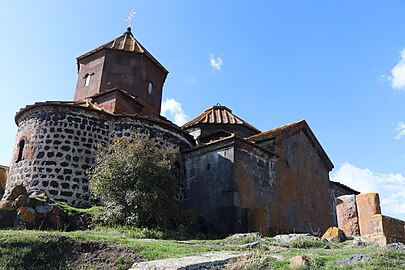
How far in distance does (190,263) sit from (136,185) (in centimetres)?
669

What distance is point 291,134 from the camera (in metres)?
18.4

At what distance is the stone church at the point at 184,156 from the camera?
48.5 feet

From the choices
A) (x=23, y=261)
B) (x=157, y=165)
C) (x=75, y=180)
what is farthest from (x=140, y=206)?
(x=23, y=261)

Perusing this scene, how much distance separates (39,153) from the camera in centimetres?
1530

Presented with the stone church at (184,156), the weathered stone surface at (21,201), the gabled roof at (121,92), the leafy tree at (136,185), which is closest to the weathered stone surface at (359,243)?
the stone church at (184,156)

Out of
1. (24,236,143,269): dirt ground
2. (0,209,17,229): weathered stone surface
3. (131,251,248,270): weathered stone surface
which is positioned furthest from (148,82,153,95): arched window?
(131,251,248,270): weathered stone surface

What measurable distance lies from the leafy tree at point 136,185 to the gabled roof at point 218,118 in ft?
29.0

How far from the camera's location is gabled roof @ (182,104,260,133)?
2264 centimetres

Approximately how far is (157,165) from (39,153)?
16.5ft

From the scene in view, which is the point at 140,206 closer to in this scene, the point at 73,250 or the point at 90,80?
the point at 73,250

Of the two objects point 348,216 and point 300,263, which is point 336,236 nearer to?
point 348,216

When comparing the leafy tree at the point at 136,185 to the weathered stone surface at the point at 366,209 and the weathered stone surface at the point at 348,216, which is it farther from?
the weathered stone surface at the point at 366,209

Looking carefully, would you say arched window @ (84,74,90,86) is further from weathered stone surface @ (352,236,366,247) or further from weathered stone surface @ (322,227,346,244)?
weathered stone surface @ (352,236,366,247)

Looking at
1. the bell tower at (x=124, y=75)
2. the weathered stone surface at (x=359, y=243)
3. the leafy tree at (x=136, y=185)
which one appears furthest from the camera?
the bell tower at (x=124, y=75)
